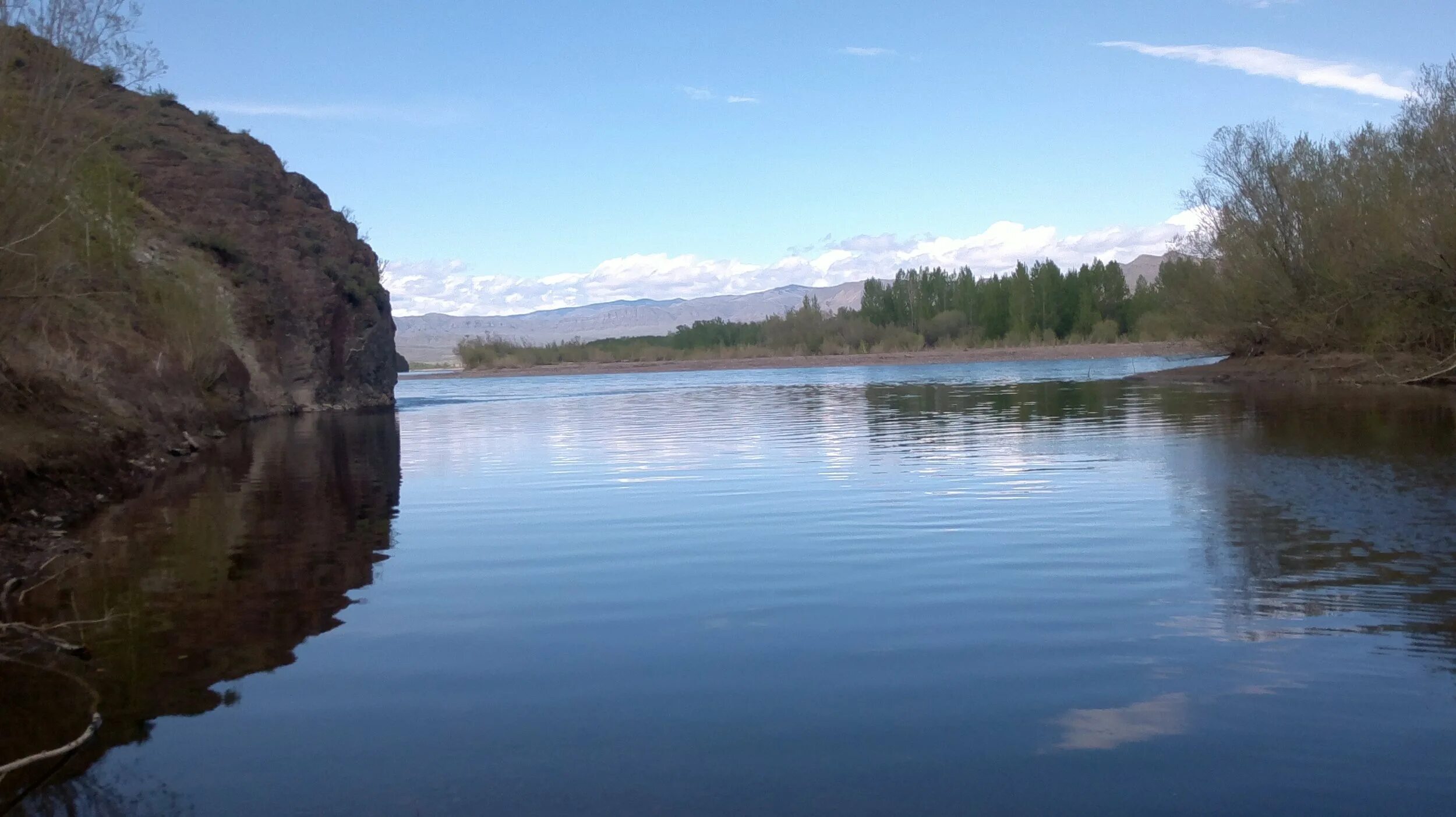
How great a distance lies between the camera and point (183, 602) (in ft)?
33.0

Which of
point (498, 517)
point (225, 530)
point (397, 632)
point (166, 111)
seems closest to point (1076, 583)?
point (397, 632)

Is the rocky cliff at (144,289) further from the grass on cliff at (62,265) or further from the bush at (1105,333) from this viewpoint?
the bush at (1105,333)

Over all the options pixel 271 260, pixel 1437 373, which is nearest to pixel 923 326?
pixel 271 260

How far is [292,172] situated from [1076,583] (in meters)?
63.9

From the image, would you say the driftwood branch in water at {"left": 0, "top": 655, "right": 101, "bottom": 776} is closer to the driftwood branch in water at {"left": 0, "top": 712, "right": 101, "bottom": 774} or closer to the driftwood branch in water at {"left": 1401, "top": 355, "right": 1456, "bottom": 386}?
the driftwood branch in water at {"left": 0, "top": 712, "right": 101, "bottom": 774}

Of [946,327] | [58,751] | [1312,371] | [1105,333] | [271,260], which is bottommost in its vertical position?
[58,751]

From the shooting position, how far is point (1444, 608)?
329 inches

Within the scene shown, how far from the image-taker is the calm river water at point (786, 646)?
18.7 feet

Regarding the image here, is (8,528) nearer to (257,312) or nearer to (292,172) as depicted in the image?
(257,312)

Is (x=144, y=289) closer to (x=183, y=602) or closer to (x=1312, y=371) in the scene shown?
(x=183, y=602)

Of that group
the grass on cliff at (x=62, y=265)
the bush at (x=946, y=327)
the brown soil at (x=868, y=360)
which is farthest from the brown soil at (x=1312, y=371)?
the bush at (x=946, y=327)

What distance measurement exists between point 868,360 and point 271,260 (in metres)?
70.4

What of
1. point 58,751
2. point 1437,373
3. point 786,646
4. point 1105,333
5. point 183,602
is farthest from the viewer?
point 1105,333

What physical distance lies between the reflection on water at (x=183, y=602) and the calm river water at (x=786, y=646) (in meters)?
0.04
